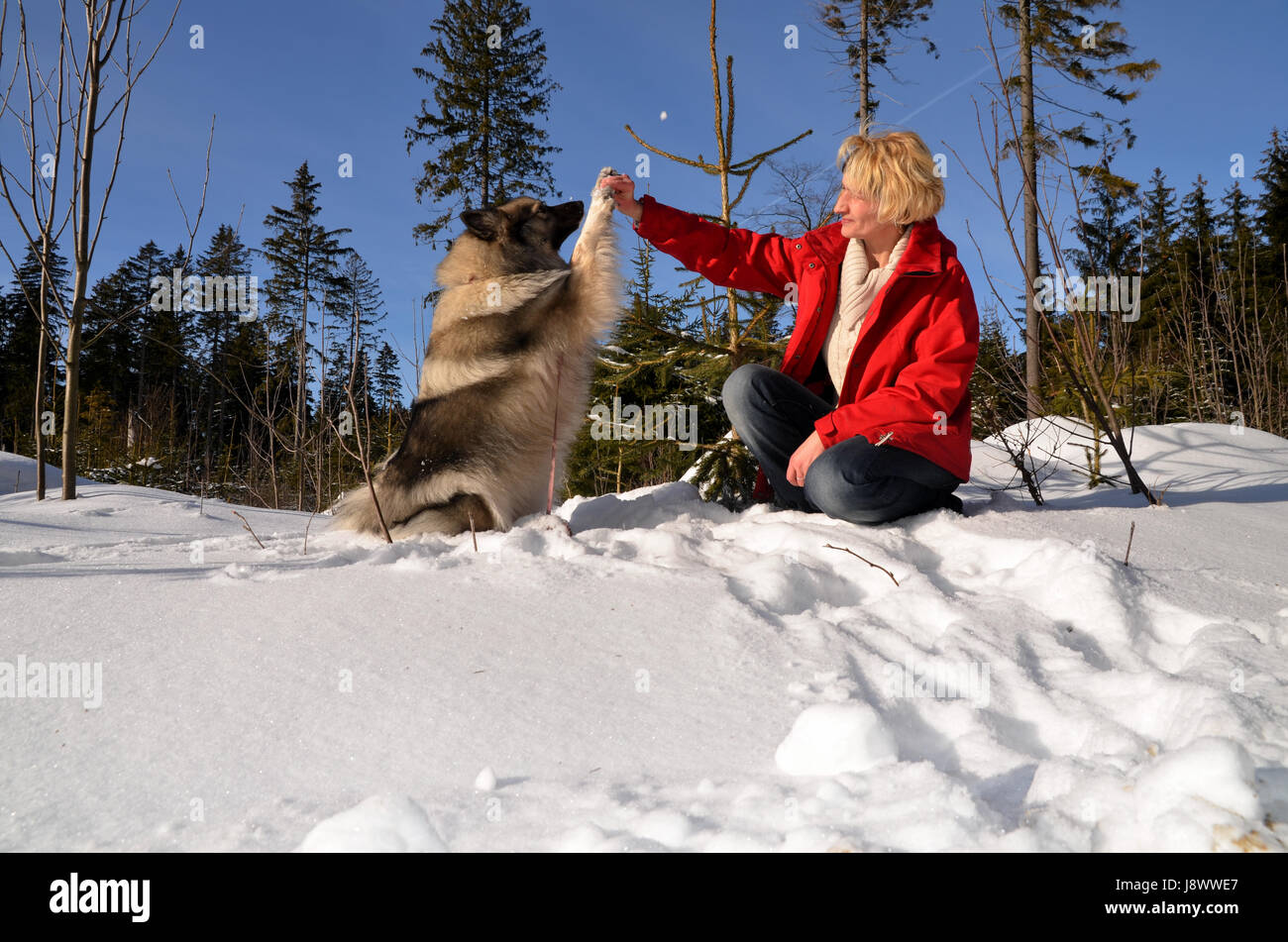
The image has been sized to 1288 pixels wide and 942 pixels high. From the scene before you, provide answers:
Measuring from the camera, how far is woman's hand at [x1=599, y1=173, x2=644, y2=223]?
11.0 ft

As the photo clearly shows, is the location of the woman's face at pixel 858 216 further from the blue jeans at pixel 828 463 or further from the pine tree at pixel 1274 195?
the pine tree at pixel 1274 195

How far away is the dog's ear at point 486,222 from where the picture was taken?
3619 mm

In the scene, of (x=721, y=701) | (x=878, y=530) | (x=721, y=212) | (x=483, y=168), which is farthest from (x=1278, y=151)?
(x=721, y=701)

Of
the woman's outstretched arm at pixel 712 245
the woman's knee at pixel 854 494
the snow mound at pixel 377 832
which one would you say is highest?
the woman's outstretched arm at pixel 712 245

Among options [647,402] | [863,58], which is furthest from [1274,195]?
[647,402]

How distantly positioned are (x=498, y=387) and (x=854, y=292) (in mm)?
1715

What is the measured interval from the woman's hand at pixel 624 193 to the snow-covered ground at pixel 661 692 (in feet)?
5.18

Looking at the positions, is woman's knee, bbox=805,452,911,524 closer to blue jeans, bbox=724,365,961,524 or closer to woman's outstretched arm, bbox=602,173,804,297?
blue jeans, bbox=724,365,961,524

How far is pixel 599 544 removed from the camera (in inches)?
111

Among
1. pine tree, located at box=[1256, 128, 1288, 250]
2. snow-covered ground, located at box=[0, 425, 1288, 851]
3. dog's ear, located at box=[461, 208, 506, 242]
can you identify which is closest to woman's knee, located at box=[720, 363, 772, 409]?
snow-covered ground, located at box=[0, 425, 1288, 851]

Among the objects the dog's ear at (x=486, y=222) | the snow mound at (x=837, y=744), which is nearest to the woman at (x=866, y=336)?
the dog's ear at (x=486, y=222)

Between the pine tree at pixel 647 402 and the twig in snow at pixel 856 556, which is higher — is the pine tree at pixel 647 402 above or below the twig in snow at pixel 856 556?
above
